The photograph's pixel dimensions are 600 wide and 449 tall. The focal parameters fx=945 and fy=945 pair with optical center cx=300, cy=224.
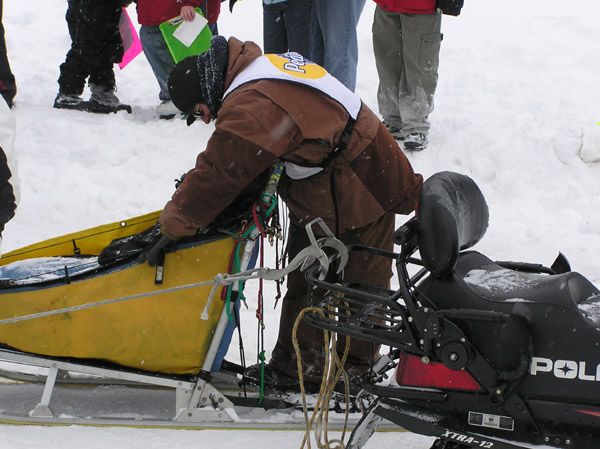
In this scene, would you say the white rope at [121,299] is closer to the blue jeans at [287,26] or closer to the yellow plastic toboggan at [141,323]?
the yellow plastic toboggan at [141,323]

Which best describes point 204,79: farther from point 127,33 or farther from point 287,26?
point 127,33

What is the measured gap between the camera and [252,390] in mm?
3777

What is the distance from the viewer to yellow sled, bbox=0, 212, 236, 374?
11.4 feet

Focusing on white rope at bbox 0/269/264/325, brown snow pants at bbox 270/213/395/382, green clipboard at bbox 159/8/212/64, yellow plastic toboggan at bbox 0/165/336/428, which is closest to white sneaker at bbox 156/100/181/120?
green clipboard at bbox 159/8/212/64

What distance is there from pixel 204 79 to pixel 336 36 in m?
2.40

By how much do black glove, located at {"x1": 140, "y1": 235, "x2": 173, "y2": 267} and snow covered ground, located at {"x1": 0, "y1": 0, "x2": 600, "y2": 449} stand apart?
1117 millimetres

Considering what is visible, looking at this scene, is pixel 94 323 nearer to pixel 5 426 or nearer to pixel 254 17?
pixel 5 426

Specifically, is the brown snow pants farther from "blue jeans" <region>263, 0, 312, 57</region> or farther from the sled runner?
"blue jeans" <region>263, 0, 312, 57</region>

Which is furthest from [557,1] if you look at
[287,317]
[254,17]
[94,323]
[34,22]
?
[94,323]

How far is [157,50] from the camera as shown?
6.23 m

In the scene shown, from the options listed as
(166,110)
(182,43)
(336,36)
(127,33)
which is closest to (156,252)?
(182,43)

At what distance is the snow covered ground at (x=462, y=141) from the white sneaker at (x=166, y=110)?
0.05 metres

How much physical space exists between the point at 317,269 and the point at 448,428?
78 centimetres

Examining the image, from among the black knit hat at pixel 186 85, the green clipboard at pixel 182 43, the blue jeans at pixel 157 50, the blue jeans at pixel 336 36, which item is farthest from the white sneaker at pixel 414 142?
the black knit hat at pixel 186 85
